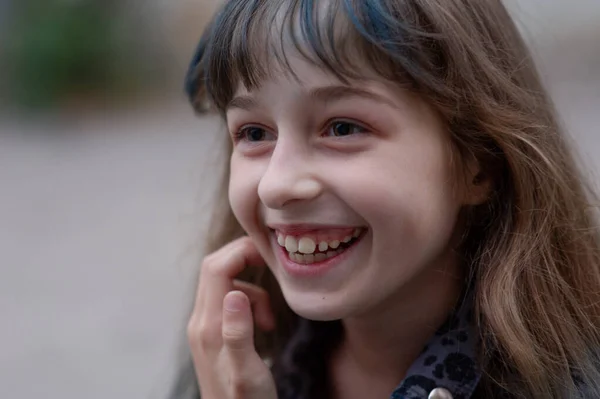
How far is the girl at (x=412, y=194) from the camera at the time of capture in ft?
3.95

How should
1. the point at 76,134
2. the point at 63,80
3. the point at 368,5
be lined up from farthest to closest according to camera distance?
the point at 63,80 < the point at 76,134 < the point at 368,5

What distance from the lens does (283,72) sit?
3.97 ft

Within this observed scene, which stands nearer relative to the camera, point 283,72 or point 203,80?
point 283,72

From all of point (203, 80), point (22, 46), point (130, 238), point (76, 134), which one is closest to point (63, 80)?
point (22, 46)

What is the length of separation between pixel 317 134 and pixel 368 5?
7.7 inches

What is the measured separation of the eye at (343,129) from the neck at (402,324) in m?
0.27

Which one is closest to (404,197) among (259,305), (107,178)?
(259,305)

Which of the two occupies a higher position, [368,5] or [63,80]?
[63,80]

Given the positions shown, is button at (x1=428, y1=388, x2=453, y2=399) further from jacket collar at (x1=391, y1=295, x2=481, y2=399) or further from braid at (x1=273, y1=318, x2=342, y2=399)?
braid at (x1=273, y1=318, x2=342, y2=399)

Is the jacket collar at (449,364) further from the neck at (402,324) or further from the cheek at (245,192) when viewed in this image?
the cheek at (245,192)

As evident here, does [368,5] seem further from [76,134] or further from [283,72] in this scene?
[76,134]

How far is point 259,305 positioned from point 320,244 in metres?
0.39

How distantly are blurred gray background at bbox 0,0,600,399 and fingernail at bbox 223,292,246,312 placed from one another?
1.33ft

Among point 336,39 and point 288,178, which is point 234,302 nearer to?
point 288,178
